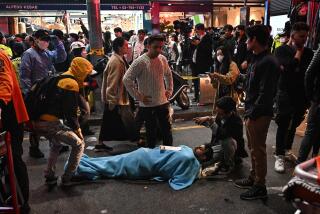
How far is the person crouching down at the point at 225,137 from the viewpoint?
4781 millimetres

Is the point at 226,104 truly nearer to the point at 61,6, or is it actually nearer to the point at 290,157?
the point at 290,157

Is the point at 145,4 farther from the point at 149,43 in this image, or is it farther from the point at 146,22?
the point at 149,43

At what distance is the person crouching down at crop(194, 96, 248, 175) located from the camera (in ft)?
15.7

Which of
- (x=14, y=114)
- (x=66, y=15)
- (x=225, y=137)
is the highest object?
(x=66, y=15)

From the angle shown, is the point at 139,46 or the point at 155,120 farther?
the point at 139,46

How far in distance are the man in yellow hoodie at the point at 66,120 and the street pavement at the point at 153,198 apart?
0.86 feet

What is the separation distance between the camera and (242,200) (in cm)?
410

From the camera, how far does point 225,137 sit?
4.82m

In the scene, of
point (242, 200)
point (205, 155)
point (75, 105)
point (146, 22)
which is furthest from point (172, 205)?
point (146, 22)

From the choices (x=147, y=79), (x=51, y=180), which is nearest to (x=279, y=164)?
(x=147, y=79)

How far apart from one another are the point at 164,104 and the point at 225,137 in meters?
1.03

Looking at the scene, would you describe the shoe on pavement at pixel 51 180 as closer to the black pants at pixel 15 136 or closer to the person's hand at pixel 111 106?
the black pants at pixel 15 136

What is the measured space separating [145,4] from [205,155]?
17.2m

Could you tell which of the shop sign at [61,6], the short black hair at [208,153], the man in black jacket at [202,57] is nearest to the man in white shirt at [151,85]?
the short black hair at [208,153]
